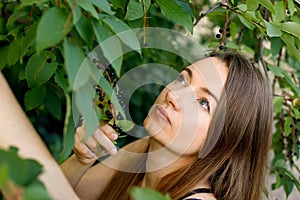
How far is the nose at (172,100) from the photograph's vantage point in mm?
1203

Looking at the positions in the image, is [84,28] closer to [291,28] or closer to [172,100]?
[172,100]

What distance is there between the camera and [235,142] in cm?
130

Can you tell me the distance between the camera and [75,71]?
27.9 inches

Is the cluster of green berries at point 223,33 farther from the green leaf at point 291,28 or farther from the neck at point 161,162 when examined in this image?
the neck at point 161,162

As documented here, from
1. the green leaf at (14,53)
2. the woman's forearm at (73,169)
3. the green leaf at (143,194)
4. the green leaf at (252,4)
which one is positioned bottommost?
the green leaf at (143,194)

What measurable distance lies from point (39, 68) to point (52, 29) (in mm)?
428

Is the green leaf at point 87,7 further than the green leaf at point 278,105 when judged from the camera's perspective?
No

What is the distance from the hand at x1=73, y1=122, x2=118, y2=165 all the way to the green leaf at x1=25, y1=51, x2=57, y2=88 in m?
0.13

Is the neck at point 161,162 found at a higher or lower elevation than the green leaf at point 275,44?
lower

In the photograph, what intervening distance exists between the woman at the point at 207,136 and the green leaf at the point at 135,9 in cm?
20

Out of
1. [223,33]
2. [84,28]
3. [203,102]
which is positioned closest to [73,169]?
[203,102]

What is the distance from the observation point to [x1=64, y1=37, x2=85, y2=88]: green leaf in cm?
69

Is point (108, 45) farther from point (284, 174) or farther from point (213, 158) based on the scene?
point (284, 174)

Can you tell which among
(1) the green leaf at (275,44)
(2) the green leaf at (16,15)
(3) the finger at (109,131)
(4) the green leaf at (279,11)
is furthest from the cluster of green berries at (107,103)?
(1) the green leaf at (275,44)
